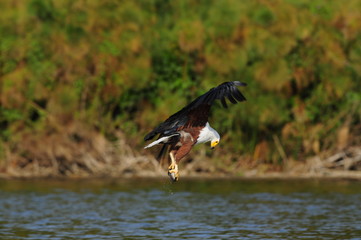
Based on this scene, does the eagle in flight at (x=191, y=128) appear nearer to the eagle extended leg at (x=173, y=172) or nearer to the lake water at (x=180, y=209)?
the eagle extended leg at (x=173, y=172)

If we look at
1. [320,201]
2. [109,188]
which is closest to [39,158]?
[109,188]

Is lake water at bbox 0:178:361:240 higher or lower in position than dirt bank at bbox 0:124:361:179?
lower

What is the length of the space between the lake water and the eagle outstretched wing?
4.80 meters

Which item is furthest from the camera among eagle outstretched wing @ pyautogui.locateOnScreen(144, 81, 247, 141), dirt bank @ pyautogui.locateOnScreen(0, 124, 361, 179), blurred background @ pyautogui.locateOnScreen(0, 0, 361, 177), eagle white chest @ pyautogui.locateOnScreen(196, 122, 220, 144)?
blurred background @ pyautogui.locateOnScreen(0, 0, 361, 177)

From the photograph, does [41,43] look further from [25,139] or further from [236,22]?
[236,22]

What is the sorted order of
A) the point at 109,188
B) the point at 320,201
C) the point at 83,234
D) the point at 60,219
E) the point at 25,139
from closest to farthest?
the point at 83,234
the point at 60,219
the point at 320,201
the point at 109,188
the point at 25,139

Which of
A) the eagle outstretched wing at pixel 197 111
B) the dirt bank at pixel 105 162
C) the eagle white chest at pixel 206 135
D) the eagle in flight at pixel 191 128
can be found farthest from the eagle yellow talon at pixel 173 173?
the dirt bank at pixel 105 162

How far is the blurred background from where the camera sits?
27.3m

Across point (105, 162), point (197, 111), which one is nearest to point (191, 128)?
point (197, 111)

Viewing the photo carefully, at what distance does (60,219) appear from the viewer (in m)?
19.2

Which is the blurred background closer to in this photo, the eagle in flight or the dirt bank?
the dirt bank

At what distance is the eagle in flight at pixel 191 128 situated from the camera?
11.3m

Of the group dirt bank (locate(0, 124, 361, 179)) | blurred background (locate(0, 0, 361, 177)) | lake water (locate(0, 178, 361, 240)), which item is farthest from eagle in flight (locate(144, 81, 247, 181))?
blurred background (locate(0, 0, 361, 177))

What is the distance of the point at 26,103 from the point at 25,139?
1.20 meters
